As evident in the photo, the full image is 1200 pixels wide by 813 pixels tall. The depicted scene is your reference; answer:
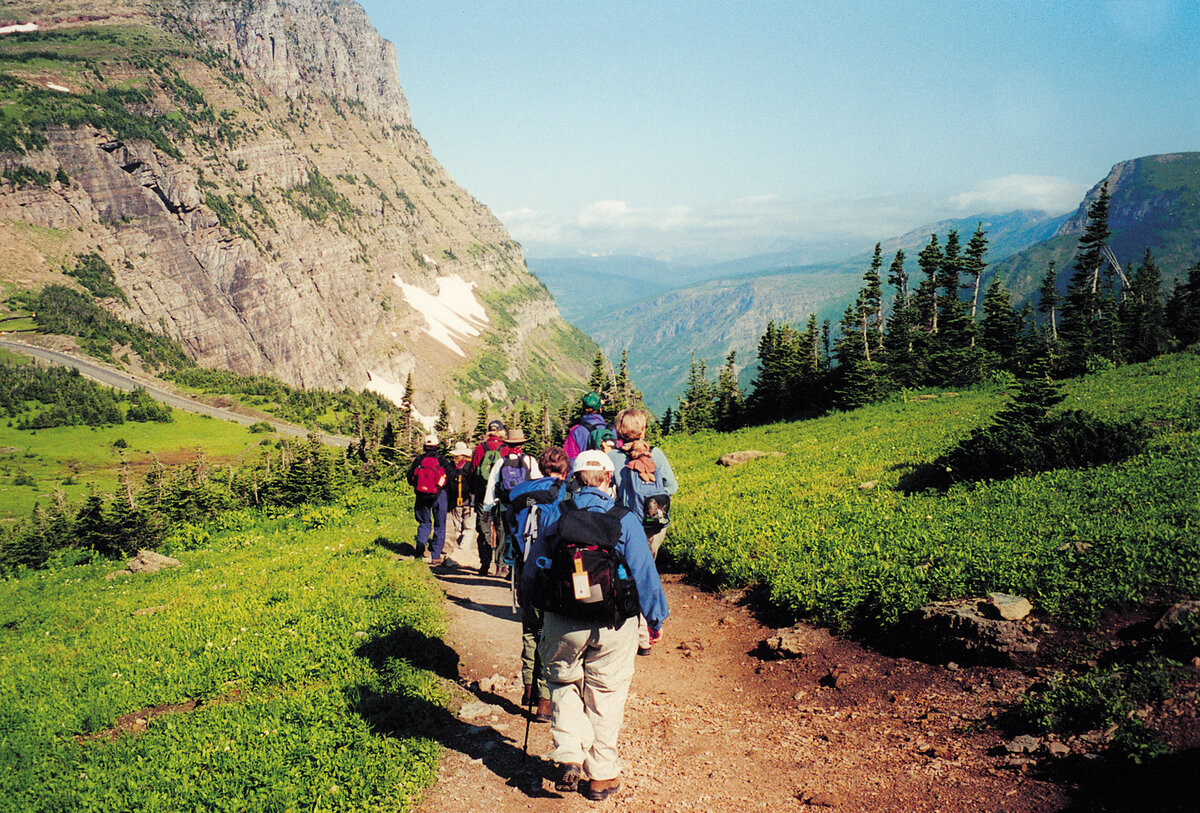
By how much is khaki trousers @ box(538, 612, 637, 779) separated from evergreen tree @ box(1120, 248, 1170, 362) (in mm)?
40817

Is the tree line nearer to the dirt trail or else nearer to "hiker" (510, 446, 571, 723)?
the dirt trail

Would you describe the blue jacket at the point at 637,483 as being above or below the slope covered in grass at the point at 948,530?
above

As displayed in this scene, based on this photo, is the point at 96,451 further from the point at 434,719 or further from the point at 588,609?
the point at 588,609

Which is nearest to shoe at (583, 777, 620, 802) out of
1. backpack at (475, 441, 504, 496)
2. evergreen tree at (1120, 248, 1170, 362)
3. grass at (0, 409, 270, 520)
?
backpack at (475, 441, 504, 496)

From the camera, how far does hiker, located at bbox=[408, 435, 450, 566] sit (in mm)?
14398

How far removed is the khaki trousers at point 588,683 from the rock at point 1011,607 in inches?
197

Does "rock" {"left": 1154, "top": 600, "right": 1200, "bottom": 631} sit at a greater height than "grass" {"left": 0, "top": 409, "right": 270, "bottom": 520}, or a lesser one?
greater

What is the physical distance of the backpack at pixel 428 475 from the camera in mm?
14367

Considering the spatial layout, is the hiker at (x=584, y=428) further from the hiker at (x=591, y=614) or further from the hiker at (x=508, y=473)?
the hiker at (x=591, y=614)

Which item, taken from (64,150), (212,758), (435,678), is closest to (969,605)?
(435,678)

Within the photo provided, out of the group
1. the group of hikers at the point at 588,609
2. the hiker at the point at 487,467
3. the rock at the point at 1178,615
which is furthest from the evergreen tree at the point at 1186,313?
the group of hikers at the point at 588,609

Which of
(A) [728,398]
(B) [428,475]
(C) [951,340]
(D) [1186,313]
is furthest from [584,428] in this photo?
(A) [728,398]

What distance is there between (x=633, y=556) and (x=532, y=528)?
1705 mm

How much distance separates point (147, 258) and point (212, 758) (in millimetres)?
231303
